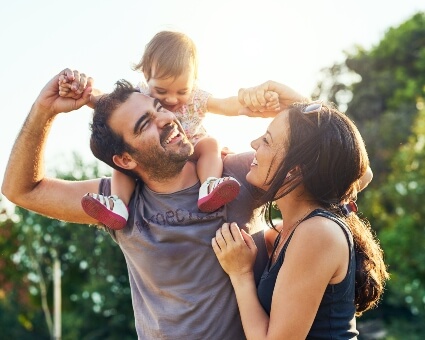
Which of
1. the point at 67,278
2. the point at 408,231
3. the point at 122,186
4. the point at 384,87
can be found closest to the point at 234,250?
the point at 122,186

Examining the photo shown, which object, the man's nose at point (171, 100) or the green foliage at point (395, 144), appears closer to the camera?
the man's nose at point (171, 100)

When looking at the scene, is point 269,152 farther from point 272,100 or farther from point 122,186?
point 122,186

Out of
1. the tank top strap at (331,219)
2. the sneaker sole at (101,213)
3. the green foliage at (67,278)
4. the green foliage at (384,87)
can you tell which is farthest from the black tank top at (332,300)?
the green foliage at (67,278)

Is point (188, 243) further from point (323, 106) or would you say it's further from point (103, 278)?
point (103, 278)

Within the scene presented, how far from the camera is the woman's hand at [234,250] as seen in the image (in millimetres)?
3090

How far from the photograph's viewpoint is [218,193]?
3201mm

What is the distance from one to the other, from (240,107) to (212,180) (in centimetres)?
47

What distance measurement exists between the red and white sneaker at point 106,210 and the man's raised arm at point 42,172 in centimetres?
23

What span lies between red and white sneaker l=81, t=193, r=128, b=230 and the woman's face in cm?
61

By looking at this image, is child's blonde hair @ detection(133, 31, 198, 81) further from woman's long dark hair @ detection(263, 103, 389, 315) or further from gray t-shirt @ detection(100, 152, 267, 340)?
woman's long dark hair @ detection(263, 103, 389, 315)

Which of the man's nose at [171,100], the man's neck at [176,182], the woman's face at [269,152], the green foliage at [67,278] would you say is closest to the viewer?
the woman's face at [269,152]

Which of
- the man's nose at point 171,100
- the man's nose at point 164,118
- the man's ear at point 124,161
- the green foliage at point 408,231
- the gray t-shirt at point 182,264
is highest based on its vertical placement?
the man's nose at point 164,118

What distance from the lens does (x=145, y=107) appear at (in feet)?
11.2

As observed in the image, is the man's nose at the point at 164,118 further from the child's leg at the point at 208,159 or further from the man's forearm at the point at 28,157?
the man's forearm at the point at 28,157
